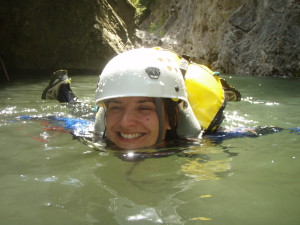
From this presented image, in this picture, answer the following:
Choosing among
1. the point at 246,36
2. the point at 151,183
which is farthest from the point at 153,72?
the point at 246,36

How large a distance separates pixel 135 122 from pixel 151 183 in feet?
2.91

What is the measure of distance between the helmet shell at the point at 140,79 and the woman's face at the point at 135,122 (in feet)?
0.41

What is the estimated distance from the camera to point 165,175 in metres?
2.11

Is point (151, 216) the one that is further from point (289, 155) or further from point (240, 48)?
point (240, 48)

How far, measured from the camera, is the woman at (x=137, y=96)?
2.76 metres

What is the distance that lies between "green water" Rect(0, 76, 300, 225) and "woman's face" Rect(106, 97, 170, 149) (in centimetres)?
20

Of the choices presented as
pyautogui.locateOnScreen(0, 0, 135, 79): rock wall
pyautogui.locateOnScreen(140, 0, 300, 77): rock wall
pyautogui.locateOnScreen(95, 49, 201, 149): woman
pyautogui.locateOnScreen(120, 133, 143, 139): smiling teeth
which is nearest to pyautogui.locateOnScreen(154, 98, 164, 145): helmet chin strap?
pyautogui.locateOnScreen(95, 49, 201, 149): woman

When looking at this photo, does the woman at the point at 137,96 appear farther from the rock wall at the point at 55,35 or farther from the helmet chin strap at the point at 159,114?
the rock wall at the point at 55,35

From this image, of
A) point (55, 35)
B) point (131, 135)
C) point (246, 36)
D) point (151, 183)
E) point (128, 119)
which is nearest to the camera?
point (151, 183)

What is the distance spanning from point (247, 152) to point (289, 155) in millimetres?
329

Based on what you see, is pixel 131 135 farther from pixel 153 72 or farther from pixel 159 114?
pixel 153 72

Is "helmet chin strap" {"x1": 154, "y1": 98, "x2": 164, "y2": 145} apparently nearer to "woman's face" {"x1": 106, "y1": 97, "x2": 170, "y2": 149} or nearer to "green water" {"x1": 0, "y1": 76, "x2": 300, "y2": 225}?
"woman's face" {"x1": 106, "y1": 97, "x2": 170, "y2": 149}

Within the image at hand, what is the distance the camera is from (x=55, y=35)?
463 inches

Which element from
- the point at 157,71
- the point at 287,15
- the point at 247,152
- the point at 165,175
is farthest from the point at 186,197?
the point at 287,15
